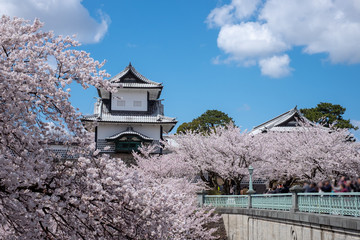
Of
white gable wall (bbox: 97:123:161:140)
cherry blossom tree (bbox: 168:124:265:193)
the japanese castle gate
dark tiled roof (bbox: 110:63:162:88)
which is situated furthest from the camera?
dark tiled roof (bbox: 110:63:162:88)

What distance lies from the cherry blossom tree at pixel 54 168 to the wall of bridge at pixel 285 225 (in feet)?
21.6

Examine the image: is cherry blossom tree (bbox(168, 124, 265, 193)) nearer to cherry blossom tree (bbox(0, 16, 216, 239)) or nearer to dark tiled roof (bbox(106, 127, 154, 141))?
dark tiled roof (bbox(106, 127, 154, 141))

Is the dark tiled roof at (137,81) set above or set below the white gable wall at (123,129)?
above

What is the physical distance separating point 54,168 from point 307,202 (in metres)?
10.8

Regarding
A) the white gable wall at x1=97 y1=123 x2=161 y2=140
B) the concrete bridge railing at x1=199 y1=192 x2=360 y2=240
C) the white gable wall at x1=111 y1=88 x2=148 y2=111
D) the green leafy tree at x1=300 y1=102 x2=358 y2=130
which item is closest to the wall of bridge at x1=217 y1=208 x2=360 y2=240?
the concrete bridge railing at x1=199 y1=192 x2=360 y2=240

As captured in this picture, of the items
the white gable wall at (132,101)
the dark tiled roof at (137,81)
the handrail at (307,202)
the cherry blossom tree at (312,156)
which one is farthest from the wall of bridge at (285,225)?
the dark tiled roof at (137,81)

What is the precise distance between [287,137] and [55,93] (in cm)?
2802

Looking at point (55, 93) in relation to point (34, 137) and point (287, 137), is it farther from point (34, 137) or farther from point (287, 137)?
point (287, 137)

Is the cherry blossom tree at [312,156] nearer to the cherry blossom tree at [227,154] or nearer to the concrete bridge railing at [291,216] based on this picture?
the cherry blossom tree at [227,154]

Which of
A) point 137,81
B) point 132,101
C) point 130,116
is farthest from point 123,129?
point 137,81

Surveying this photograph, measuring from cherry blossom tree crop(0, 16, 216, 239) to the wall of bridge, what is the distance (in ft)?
21.6

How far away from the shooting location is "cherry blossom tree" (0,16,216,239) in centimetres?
663

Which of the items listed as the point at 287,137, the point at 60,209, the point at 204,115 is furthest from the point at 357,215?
the point at 204,115

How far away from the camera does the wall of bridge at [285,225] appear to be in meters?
12.2
